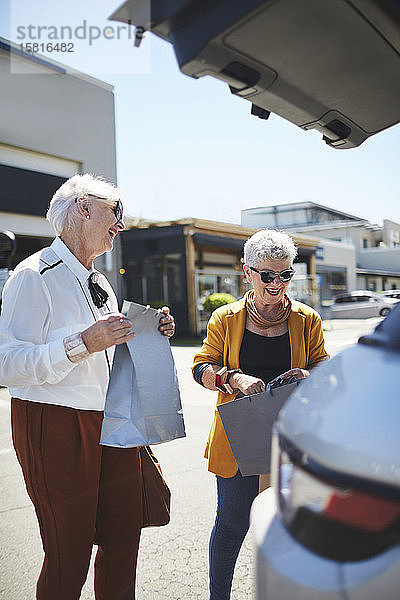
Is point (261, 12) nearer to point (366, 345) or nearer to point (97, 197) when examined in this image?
point (366, 345)

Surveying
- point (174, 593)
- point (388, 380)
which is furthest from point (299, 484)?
point (174, 593)

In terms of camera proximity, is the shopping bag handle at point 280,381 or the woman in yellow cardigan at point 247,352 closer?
the shopping bag handle at point 280,381

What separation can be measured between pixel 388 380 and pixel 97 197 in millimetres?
1700

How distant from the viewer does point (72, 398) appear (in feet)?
6.93

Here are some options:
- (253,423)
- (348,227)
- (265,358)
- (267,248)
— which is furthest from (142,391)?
(348,227)

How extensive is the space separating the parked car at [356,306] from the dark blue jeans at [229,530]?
23.2 m

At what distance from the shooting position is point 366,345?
3.51 feet

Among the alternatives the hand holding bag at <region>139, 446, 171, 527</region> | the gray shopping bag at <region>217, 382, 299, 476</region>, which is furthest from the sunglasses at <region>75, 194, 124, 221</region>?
the hand holding bag at <region>139, 446, 171, 527</region>

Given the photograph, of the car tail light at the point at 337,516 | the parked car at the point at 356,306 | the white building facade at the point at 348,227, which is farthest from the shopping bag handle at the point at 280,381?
the parked car at the point at 356,306

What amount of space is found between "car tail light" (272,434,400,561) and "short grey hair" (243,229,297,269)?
1.57 metres

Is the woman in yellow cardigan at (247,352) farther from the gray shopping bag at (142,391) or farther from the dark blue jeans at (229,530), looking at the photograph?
the gray shopping bag at (142,391)

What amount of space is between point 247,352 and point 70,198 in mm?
1089

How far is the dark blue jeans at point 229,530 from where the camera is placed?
2.33m

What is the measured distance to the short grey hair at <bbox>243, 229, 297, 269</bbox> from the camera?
7.91ft
